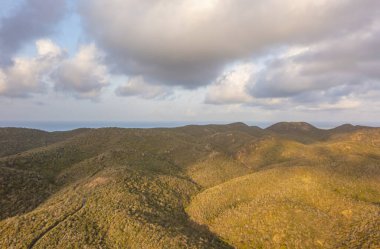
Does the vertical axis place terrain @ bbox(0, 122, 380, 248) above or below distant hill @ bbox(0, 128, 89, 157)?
below

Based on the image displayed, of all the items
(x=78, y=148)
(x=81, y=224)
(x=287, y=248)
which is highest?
(x=78, y=148)

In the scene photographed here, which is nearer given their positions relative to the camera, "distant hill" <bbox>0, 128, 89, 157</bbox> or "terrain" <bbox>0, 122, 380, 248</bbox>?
"terrain" <bbox>0, 122, 380, 248</bbox>

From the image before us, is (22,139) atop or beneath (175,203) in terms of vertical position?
atop

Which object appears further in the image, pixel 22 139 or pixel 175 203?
pixel 22 139

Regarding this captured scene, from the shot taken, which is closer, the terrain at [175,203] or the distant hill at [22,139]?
the terrain at [175,203]

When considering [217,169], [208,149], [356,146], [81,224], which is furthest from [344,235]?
[356,146]

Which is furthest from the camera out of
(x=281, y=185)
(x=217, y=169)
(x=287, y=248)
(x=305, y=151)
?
(x=305, y=151)

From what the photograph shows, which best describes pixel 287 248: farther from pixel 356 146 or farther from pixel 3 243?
pixel 356 146

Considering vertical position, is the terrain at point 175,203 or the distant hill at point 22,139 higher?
the distant hill at point 22,139
